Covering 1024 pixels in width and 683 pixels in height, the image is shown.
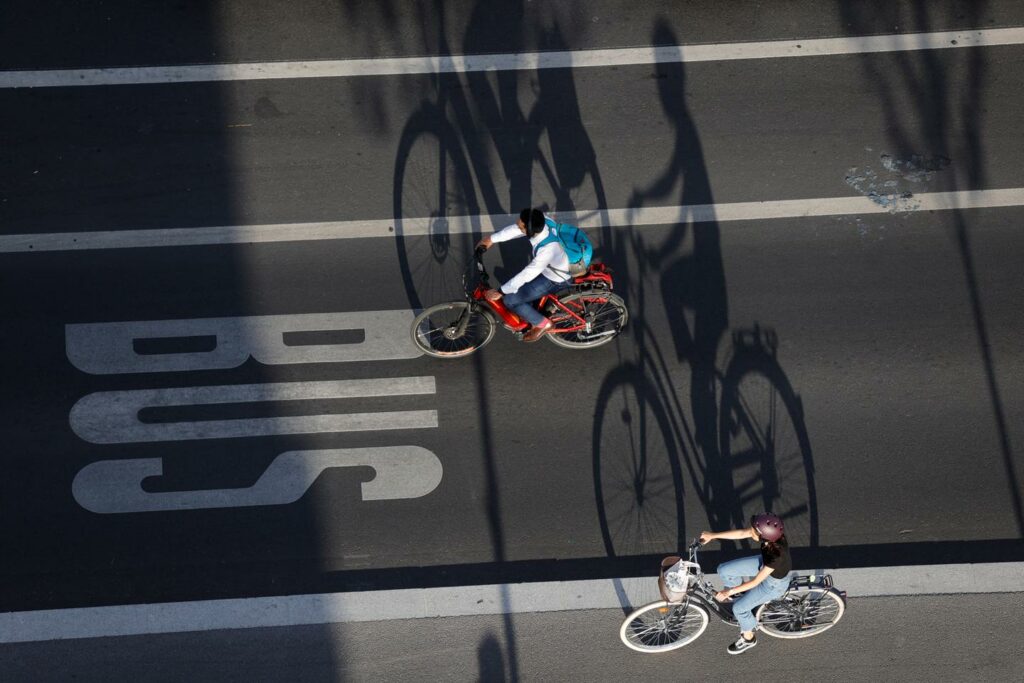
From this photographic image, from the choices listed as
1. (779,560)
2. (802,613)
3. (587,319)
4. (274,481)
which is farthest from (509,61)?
(802,613)

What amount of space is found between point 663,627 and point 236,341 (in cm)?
552

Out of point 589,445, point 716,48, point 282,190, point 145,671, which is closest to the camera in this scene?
point 145,671

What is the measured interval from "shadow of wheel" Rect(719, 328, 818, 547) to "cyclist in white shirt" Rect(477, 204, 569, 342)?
2.31m

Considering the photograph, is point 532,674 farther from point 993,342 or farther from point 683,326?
point 993,342

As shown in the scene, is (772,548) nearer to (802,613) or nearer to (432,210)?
(802,613)

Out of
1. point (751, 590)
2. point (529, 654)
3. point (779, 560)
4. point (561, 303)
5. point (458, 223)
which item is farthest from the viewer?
point (458, 223)

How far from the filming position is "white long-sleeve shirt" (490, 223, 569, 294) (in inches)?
322

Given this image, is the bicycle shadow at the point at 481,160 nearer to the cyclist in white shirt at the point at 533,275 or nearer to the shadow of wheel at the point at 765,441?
the cyclist in white shirt at the point at 533,275

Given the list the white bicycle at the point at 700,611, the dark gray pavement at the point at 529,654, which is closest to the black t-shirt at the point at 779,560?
the white bicycle at the point at 700,611

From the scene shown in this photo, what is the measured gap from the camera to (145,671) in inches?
333

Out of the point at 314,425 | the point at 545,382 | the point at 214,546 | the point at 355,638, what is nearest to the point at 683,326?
the point at 545,382

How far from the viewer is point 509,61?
10930mm

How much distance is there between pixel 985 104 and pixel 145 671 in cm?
1177

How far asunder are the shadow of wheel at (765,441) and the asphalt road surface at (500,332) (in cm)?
3
